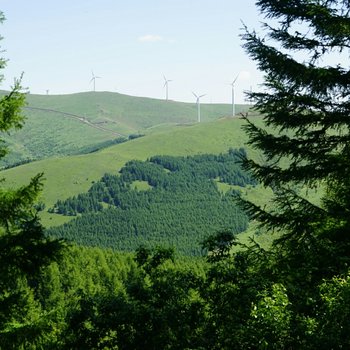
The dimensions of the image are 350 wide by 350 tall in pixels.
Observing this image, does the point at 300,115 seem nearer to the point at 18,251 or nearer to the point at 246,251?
the point at 246,251

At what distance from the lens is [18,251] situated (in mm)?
15438

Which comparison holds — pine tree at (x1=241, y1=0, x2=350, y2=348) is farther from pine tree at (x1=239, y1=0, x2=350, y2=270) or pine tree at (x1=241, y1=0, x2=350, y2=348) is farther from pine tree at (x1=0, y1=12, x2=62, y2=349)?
pine tree at (x1=0, y1=12, x2=62, y2=349)

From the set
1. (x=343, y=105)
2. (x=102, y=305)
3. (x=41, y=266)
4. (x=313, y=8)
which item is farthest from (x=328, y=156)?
(x=41, y=266)

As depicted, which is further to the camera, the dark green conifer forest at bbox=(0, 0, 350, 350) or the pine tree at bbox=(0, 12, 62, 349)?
the pine tree at bbox=(0, 12, 62, 349)

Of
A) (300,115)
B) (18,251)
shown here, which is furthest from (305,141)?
(18,251)

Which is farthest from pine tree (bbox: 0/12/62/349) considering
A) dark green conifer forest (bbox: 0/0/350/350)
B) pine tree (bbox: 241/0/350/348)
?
pine tree (bbox: 241/0/350/348)

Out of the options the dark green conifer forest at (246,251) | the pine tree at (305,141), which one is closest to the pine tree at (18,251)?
the dark green conifer forest at (246,251)

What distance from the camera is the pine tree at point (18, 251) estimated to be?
1523cm

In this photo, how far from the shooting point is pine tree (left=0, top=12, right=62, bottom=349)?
15234 mm

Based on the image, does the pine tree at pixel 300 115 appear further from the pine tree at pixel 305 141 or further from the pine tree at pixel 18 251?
the pine tree at pixel 18 251

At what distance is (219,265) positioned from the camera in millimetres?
13758

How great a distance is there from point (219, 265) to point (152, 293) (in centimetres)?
207

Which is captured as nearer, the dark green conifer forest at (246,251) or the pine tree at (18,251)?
the dark green conifer forest at (246,251)

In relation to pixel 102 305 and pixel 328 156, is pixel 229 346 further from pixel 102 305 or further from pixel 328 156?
pixel 328 156
